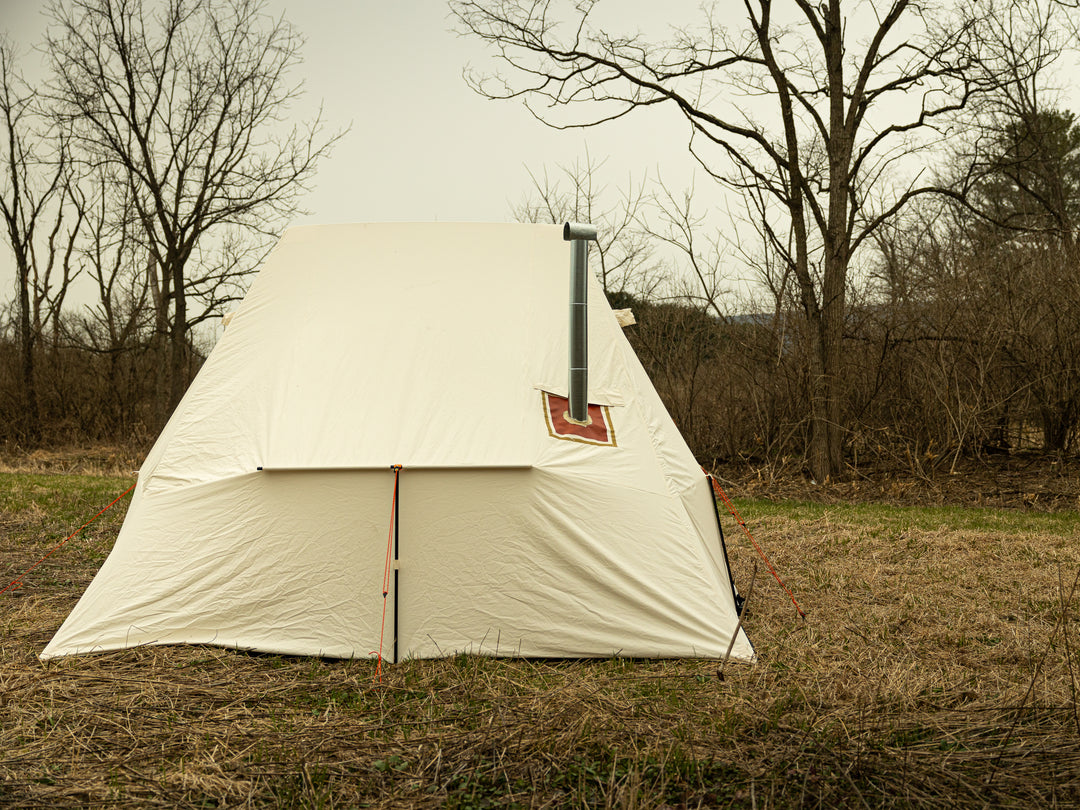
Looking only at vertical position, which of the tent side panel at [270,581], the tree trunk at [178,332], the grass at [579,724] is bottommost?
the grass at [579,724]

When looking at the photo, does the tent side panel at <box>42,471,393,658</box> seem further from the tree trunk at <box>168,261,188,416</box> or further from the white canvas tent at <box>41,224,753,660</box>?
the tree trunk at <box>168,261,188,416</box>

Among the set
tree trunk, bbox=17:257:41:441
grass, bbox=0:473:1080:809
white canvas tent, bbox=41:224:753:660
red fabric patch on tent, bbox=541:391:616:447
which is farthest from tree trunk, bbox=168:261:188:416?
red fabric patch on tent, bbox=541:391:616:447

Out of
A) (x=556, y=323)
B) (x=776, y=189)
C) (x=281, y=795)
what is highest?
(x=776, y=189)

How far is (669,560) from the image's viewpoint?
438 cm

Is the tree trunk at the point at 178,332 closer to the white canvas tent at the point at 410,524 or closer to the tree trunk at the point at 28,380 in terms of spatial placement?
the tree trunk at the point at 28,380

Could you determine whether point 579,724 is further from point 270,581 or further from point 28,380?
point 28,380

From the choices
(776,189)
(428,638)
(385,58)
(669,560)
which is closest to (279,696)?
(428,638)

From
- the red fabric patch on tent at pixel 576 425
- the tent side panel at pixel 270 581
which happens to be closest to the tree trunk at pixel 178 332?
the tent side panel at pixel 270 581

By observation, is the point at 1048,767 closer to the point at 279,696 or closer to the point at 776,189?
the point at 279,696

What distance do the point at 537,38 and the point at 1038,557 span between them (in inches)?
354

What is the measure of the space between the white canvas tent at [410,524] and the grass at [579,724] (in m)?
0.16

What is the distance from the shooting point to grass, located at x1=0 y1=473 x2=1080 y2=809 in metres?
2.76

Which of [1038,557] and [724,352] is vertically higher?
[724,352]

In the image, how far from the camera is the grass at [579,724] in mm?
2756
